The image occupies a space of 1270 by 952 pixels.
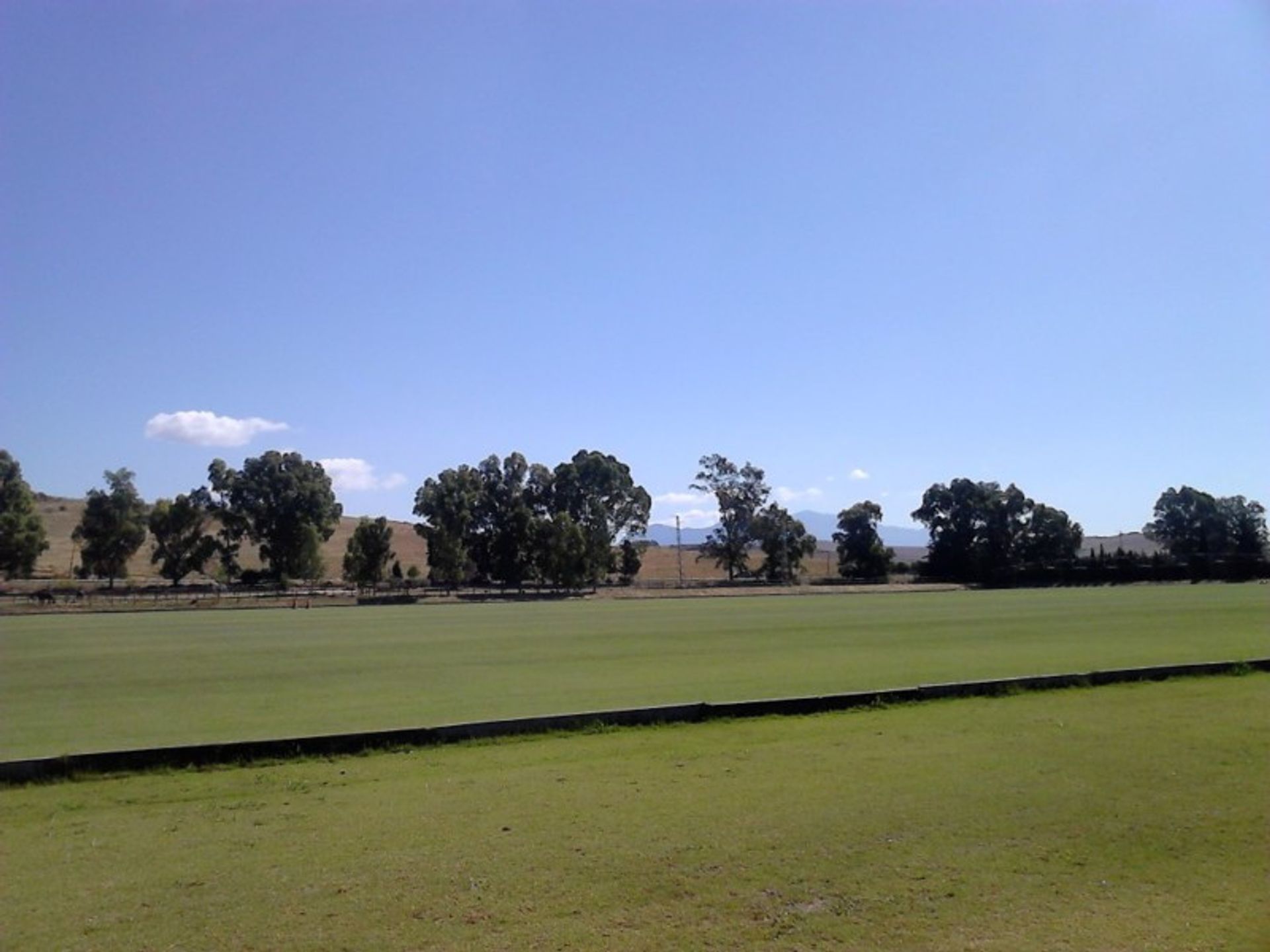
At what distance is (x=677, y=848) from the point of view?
22.8 feet

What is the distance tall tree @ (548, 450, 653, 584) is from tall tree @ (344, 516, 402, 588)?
22706mm

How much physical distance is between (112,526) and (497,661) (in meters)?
79.5

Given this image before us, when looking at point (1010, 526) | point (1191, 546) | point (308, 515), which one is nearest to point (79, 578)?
point (308, 515)

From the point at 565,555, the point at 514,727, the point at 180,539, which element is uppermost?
the point at 180,539

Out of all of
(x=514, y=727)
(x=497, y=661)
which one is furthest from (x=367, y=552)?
(x=514, y=727)

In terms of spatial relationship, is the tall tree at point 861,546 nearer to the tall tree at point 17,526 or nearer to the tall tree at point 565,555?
the tall tree at point 565,555

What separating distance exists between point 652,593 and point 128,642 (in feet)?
204

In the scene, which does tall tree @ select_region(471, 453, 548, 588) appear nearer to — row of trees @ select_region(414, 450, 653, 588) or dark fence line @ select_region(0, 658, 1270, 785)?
A: row of trees @ select_region(414, 450, 653, 588)

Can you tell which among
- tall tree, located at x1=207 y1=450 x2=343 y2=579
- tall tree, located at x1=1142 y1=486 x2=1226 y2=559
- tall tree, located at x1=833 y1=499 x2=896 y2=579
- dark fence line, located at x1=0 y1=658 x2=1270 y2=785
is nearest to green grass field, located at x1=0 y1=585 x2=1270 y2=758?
dark fence line, located at x1=0 y1=658 x2=1270 y2=785

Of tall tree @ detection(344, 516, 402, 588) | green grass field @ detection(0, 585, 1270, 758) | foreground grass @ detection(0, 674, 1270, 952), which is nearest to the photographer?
foreground grass @ detection(0, 674, 1270, 952)

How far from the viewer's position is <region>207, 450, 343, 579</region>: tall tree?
3647 inches

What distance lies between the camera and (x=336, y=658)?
2350 cm

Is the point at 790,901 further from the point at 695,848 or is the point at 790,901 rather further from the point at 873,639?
the point at 873,639

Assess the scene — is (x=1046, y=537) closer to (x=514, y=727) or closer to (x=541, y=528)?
(x=541, y=528)
